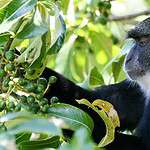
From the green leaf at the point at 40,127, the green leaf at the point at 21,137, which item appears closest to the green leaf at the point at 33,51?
the green leaf at the point at 21,137

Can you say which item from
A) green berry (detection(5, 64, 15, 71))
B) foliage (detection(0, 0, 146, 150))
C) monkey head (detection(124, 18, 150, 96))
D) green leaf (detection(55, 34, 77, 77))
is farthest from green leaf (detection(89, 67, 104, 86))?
green berry (detection(5, 64, 15, 71))

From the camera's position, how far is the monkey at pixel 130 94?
3.15 m

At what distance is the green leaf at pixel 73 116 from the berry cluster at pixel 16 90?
0.05 metres

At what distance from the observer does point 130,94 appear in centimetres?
396

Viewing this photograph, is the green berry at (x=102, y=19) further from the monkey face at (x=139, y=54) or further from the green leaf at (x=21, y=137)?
the green leaf at (x=21, y=137)

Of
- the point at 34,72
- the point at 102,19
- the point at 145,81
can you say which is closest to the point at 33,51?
the point at 34,72

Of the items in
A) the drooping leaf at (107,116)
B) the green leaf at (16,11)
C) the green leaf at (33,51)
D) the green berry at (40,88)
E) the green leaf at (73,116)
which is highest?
the green leaf at (16,11)

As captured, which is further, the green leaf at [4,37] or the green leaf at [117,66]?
the green leaf at [117,66]

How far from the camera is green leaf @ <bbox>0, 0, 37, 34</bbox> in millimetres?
1949

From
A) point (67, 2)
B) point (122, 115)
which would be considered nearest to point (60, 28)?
point (67, 2)

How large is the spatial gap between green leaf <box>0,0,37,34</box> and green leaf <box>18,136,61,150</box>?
17.5 inches

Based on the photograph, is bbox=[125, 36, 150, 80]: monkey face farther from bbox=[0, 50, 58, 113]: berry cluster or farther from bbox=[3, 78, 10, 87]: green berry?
bbox=[3, 78, 10, 87]: green berry

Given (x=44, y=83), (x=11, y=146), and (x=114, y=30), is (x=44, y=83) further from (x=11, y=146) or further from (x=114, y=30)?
(x=114, y=30)

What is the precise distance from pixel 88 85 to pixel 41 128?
7.47ft
